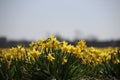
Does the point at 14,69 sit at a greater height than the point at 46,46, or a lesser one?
lesser

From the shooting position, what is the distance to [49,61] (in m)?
5.19

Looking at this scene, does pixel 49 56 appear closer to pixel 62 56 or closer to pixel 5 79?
pixel 62 56

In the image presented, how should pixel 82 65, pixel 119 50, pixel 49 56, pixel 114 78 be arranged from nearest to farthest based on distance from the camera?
pixel 49 56
pixel 82 65
pixel 114 78
pixel 119 50

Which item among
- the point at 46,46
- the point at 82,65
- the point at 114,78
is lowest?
the point at 114,78

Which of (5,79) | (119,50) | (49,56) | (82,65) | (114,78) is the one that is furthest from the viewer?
(119,50)

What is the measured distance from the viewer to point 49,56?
5.07 meters

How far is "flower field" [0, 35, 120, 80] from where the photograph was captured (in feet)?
17.2

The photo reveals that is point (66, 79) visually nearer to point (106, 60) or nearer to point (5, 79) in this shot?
point (5, 79)

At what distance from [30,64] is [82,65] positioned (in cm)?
104

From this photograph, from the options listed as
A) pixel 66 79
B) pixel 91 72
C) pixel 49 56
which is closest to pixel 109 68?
pixel 91 72

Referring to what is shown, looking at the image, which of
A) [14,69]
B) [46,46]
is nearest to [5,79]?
[14,69]

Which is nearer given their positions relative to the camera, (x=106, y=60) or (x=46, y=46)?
(x=46, y=46)

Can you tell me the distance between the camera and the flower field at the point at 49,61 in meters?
5.23

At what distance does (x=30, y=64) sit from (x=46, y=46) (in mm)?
477
